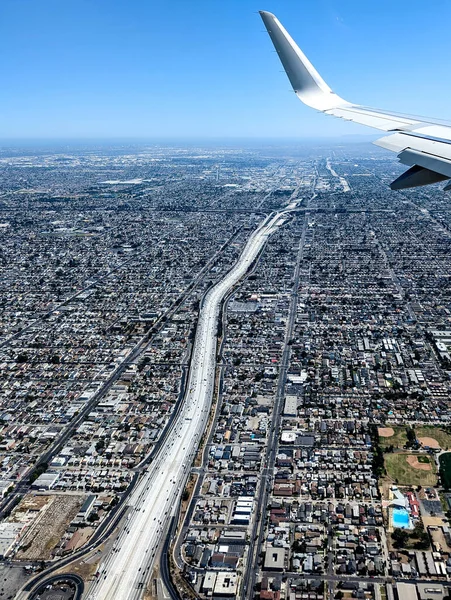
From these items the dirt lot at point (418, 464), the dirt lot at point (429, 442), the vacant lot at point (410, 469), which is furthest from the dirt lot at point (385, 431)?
the dirt lot at point (418, 464)

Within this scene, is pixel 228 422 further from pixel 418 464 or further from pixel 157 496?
pixel 418 464

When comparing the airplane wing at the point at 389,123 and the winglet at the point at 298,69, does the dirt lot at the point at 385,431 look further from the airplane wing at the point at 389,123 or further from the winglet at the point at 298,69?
the winglet at the point at 298,69

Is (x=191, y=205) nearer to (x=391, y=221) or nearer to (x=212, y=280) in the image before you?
(x=391, y=221)

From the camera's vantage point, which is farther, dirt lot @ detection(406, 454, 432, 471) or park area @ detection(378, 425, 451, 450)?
park area @ detection(378, 425, 451, 450)

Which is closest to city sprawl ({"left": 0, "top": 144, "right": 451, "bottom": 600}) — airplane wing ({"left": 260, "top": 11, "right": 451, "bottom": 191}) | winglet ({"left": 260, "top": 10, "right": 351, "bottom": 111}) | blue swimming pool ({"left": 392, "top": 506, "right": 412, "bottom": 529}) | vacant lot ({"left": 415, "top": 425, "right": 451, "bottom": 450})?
blue swimming pool ({"left": 392, "top": 506, "right": 412, "bottom": 529})

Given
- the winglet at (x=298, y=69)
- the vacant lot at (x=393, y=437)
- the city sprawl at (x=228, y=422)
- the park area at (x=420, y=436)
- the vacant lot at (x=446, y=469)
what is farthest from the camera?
the vacant lot at (x=393, y=437)

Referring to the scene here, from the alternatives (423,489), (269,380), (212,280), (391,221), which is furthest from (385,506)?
(391,221)

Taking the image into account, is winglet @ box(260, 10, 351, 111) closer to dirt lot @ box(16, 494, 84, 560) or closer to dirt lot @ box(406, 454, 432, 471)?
dirt lot @ box(406, 454, 432, 471)
